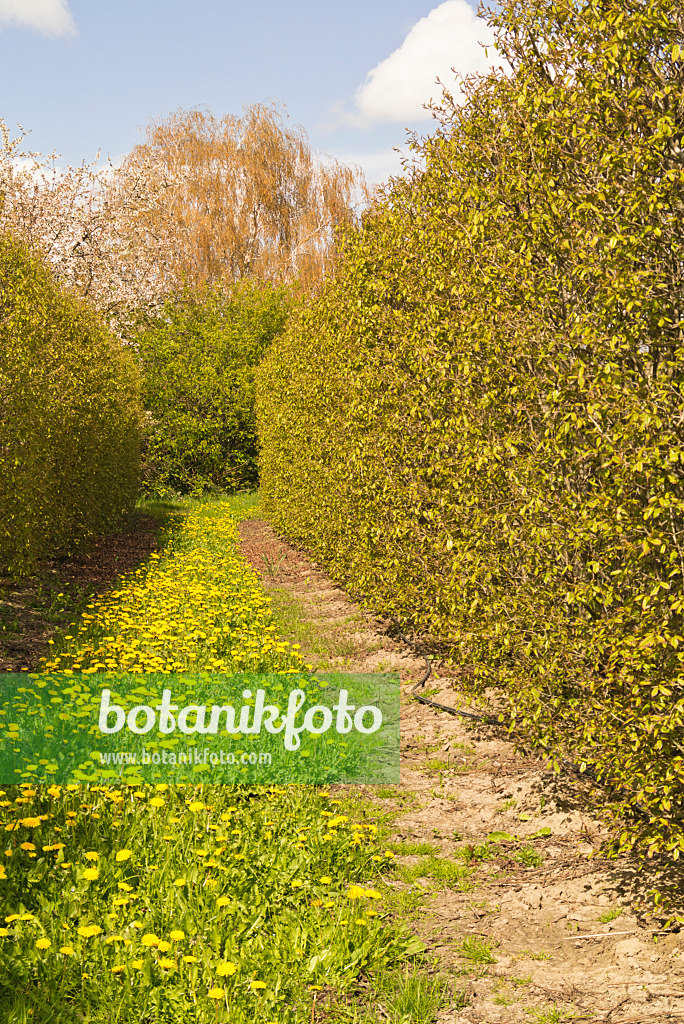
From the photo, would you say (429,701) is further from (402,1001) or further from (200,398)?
(200,398)

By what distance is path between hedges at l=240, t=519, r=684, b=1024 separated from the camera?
2.64 meters

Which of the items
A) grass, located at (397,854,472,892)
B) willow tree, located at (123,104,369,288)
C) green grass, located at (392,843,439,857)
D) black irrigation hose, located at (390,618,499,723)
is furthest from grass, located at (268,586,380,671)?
willow tree, located at (123,104,369,288)

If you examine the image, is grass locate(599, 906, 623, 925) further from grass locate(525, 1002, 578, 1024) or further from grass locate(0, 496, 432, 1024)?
grass locate(0, 496, 432, 1024)

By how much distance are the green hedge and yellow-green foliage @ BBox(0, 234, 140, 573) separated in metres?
6.18

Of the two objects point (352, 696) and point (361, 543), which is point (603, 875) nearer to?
point (352, 696)

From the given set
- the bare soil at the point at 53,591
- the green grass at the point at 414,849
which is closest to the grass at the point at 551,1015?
the green grass at the point at 414,849

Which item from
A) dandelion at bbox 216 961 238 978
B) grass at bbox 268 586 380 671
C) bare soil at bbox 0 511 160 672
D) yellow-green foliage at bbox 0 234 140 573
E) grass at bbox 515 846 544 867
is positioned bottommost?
grass at bbox 515 846 544 867

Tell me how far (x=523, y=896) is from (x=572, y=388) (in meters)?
2.23

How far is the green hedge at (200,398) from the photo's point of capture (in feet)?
65.0

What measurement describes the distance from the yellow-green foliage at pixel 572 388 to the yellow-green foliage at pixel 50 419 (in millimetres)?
4377

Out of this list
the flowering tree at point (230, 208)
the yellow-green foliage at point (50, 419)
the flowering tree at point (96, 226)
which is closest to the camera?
the yellow-green foliage at point (50, 419)

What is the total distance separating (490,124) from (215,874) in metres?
4.10

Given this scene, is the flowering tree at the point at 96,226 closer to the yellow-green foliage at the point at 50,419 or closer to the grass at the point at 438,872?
the yellow-green foliage at the point at 50,419

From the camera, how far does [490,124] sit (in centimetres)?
425
